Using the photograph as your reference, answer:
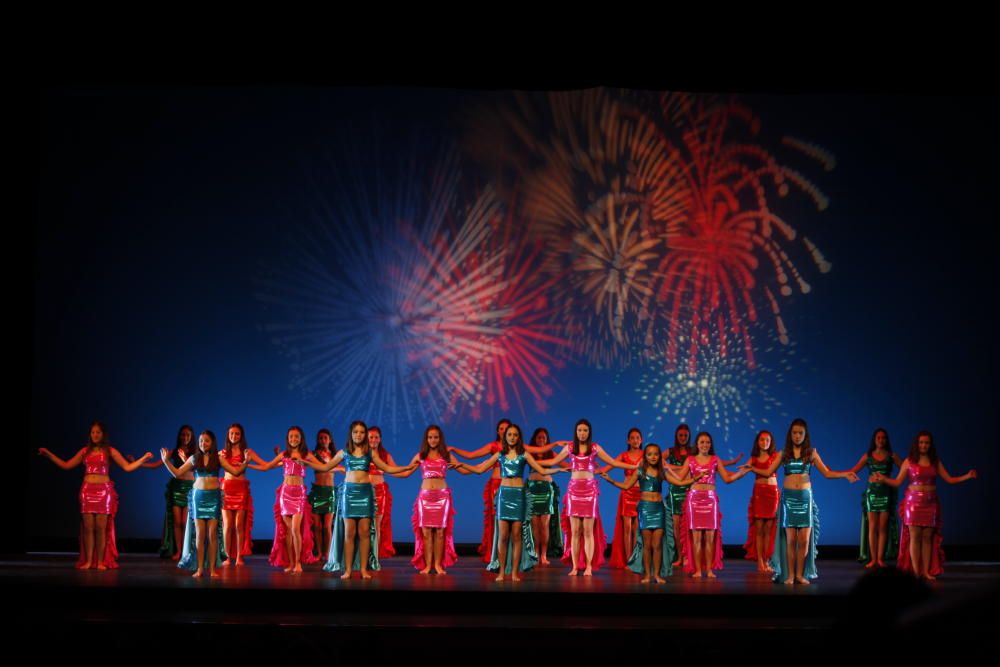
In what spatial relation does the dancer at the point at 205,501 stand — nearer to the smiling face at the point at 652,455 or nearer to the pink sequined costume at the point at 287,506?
the pink sequined costume at the point at 287,506

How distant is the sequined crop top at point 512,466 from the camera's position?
8.94 metres

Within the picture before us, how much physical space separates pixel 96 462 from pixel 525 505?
12.1 feet

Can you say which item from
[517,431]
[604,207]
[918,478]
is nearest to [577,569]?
[517,431]

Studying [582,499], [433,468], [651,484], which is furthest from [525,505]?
[651,484]

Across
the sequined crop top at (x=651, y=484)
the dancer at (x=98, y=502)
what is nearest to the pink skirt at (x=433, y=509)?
the sequined crop top at (x=651, y=484)

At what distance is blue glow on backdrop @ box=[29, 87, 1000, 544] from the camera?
11.2 meters

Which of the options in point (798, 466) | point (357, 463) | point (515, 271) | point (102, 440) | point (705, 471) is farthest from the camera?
point (515, 271)

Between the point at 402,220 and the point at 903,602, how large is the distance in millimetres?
9671

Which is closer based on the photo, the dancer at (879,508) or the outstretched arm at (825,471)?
the outstretched arm at (825,471)

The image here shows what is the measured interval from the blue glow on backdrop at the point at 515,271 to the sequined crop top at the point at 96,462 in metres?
1.70

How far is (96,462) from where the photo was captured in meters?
9.44

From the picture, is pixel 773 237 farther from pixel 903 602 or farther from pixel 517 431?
pixel 903 602

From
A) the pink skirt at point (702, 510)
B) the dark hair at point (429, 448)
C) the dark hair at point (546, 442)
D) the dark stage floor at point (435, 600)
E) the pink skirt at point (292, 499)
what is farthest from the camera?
the dark hair at point (546, 442)

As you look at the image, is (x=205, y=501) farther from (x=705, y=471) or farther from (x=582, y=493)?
(x=705, y=471)
